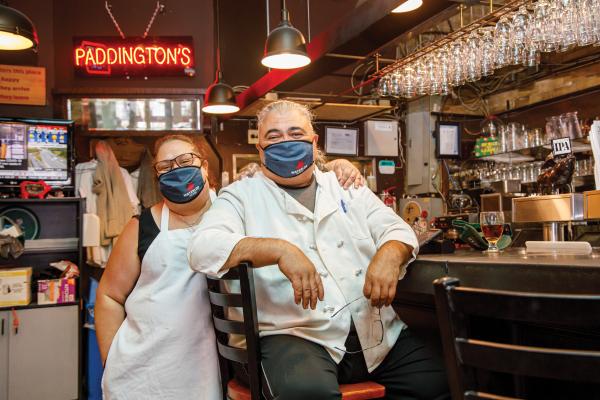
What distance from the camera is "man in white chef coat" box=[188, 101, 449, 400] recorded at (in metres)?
1.65

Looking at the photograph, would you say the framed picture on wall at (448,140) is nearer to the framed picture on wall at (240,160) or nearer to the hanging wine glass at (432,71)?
the framed picture on wall at (240,160)

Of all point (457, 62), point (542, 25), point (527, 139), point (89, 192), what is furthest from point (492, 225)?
point (89, 192)

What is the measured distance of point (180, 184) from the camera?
222cm

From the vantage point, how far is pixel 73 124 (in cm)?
466

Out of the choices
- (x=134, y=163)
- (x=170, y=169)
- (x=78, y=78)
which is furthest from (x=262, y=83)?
(x=170, y=169)

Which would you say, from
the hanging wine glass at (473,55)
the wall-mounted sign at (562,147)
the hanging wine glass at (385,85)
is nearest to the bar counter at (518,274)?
the wall-mounted sign at (562,147)

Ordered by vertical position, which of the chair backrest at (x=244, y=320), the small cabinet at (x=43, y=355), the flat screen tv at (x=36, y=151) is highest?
the flat screen tv at (x=36, y=151)

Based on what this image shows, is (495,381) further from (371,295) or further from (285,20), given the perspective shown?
(285,20)

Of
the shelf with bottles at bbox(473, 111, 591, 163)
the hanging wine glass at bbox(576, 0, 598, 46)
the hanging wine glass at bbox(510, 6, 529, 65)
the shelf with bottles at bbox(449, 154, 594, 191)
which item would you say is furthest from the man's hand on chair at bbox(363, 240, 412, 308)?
the shelf with bottles at bbox(473, 111, 591, 163)

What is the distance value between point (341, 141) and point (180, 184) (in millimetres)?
4617

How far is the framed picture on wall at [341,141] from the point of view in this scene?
6.64 m

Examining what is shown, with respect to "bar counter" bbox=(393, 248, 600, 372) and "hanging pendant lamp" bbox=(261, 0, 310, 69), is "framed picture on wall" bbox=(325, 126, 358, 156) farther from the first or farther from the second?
"bar counter" bbox=(393, 248, 600, 372)

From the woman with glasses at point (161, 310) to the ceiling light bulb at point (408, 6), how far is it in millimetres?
1230

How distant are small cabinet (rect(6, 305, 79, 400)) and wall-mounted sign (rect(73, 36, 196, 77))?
2.69 meters
